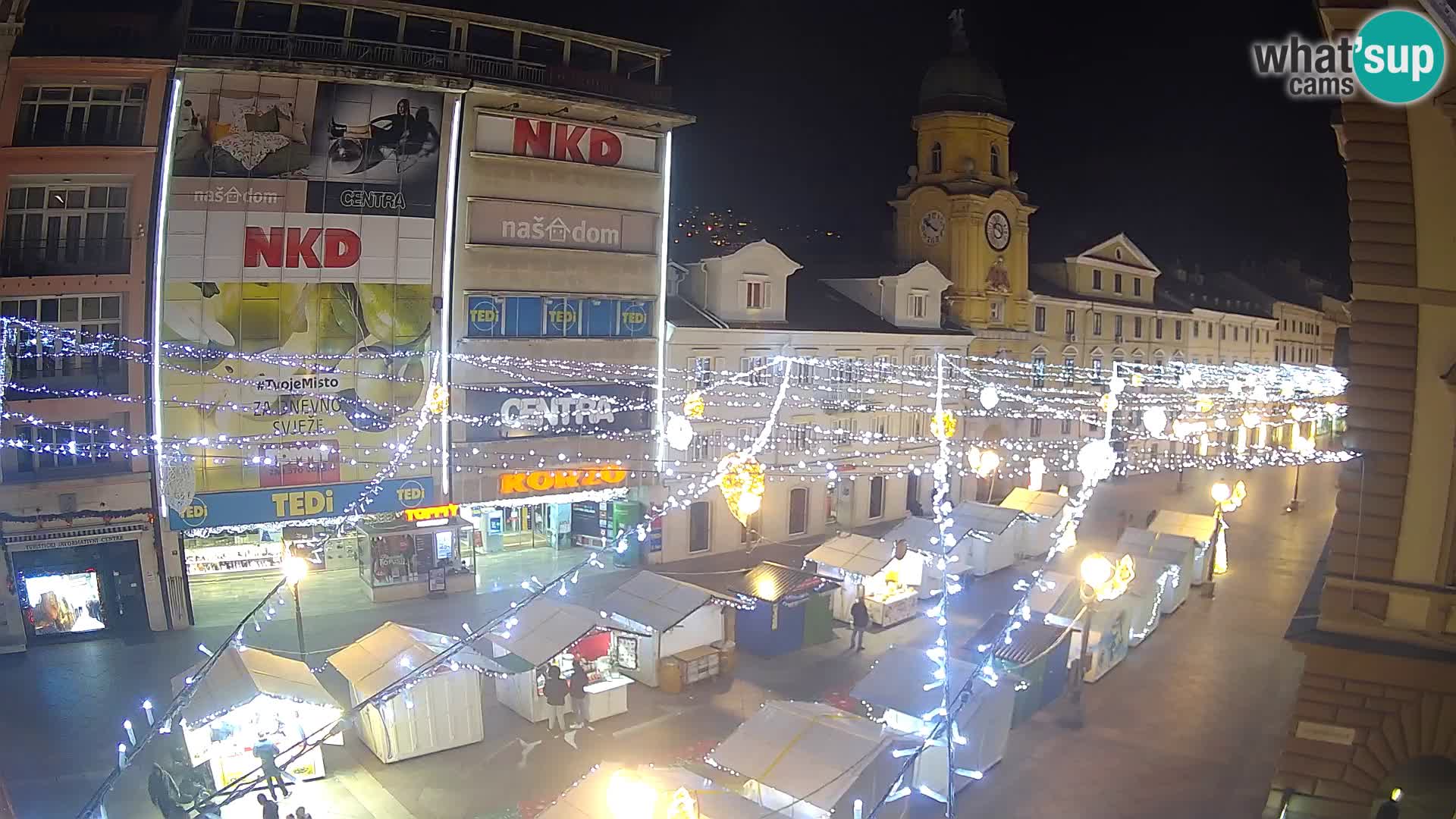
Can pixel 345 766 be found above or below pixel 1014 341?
below

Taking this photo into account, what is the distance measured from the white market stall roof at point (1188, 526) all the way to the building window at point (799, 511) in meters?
9.45

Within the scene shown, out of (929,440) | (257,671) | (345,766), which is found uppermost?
(929,440)

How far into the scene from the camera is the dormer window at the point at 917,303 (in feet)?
106

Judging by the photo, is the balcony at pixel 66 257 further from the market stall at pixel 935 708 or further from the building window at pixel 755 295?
the market stall at pixel 935 708

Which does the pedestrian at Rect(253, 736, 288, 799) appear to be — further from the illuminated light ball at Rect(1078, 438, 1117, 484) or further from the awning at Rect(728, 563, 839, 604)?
the illuminated light ball at Rect(1078, 438, 1117, 484)

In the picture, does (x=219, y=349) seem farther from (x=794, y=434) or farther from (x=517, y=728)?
(x=794, y=434)

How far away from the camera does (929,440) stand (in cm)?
3300

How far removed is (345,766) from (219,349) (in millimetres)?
10136

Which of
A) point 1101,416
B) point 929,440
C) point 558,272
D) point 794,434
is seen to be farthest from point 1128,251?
point 558,272

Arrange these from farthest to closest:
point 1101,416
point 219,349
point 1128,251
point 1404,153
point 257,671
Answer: point 1128,251, point 1101,416, point 219,349, point 257,671, point 1404,153

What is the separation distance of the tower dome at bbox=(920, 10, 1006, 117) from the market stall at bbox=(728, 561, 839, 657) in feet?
66.2

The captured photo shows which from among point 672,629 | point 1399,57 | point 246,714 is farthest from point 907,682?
point 1399,57

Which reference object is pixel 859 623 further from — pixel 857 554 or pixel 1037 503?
pixel 1037 503

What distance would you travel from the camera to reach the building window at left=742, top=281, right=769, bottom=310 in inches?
1099
